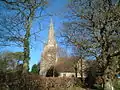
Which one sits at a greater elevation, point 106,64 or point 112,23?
point 112,23

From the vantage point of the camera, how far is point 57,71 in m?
80.6

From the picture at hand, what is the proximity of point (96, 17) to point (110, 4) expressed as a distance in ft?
5.30

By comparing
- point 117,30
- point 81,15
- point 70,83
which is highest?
point 81,15

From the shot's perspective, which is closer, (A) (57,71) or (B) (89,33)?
(B) (89,33)

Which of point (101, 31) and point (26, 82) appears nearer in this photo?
point (101, 31)

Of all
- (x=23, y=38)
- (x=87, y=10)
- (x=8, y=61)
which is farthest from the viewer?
(x=8, y=61)

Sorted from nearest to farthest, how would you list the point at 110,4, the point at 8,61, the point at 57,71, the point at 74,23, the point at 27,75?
1. the point at 110,4
2. the point at 74,23
3. the point at 27,75
4. the point at 8,61
5. the point at 57,71

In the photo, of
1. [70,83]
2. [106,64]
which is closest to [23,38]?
[106,64]

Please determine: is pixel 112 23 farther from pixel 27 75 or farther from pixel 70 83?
pixel 70 83

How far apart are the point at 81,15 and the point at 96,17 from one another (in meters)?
1.52

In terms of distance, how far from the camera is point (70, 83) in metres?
40.6

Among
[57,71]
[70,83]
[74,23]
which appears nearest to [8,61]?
[57,71]

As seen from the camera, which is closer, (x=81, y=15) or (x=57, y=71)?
(x=81, y=15)

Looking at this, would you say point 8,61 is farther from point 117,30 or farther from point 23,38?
point 117,30
